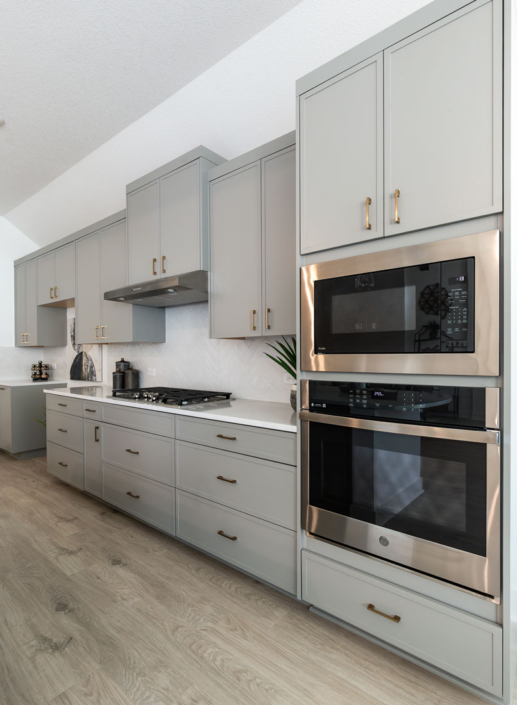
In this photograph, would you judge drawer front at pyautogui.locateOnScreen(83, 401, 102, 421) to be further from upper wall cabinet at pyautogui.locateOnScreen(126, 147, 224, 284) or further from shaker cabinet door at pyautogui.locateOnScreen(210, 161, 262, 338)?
shaker cabinet door at pyautogui.locateOnScreen(210, 161, 262, 338)

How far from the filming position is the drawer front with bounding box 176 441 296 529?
5.91 ft

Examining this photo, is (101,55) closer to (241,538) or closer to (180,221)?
(180,221)

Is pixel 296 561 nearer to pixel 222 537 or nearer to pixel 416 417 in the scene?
pixel 222 537

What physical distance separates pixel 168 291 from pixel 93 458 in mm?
1511

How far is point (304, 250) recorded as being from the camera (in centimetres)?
170

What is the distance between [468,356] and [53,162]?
→ 13.7 ft

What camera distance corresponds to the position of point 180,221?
2.66 m

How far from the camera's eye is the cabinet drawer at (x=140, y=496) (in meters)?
2.40

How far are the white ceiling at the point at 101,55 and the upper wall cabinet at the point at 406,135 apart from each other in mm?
1092

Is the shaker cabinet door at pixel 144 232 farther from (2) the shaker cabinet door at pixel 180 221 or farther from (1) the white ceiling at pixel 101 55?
(1) the white ceiling at pixel 101 55

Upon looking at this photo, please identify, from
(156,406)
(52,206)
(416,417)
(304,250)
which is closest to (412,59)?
(304,250)

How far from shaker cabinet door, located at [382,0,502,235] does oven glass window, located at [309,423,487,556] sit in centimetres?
81

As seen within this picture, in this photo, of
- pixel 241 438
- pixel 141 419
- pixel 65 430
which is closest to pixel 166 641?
pixel 241 438

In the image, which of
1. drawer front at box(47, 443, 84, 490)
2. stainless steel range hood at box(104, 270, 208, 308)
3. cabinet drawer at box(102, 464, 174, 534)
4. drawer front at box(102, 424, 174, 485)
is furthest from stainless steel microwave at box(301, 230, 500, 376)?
drawer front at box(47, 443, 84, 490)
